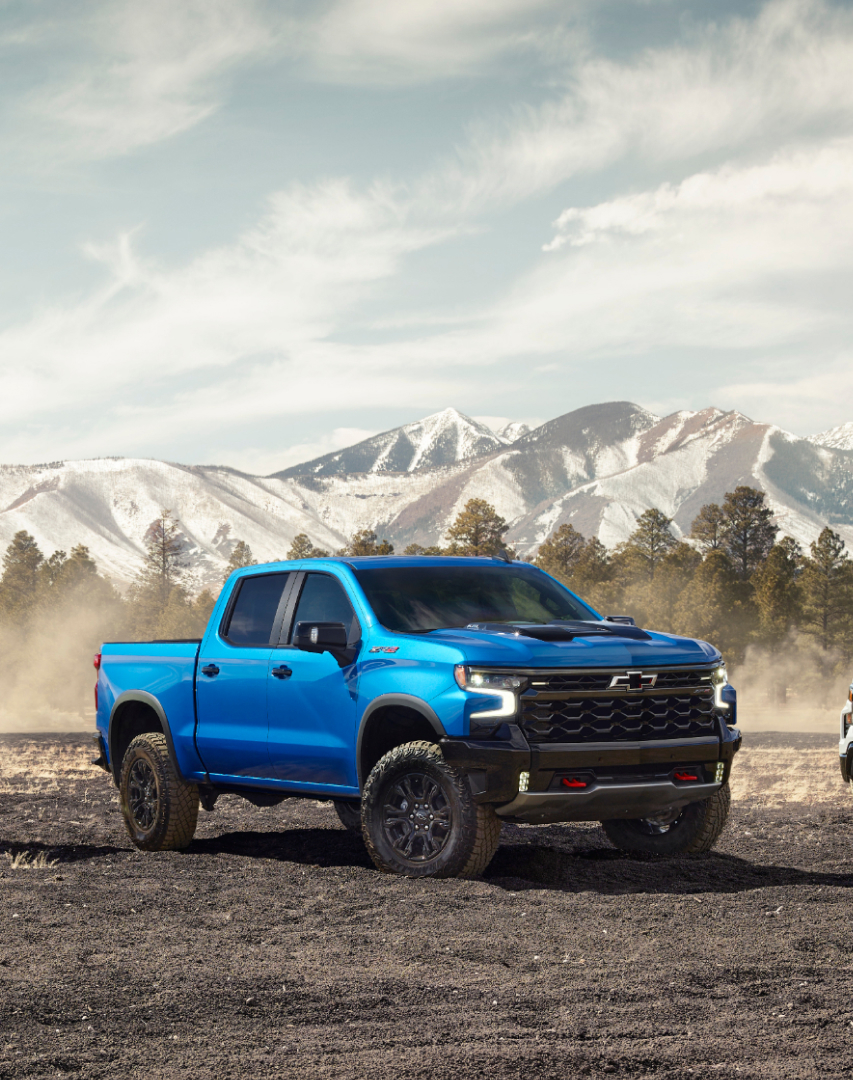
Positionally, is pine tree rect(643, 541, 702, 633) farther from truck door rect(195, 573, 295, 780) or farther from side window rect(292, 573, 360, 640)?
side window rect(292, 573, 360, 640)

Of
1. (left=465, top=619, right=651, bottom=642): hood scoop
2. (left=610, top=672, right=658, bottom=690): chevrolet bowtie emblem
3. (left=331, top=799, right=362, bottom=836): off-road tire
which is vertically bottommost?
(left=331, top=799, right=362, bottom=836): off-road tire

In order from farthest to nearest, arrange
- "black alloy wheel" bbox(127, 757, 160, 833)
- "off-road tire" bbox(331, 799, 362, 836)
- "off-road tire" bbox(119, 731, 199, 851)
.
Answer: "off-road tire" bbox(331, 799, 362, 836)
"black alloy wheel" bbox(127, 757, 160, 833)
"off-road tire" bbox(119, 731, 199, 851)

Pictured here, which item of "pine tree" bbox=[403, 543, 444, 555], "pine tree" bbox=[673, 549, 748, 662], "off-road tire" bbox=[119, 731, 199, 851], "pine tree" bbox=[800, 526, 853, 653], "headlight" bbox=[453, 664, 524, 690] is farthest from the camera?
"pine tree" bbox=[403, 543, 444, 555]

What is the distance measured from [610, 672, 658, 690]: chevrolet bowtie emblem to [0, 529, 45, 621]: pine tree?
3053 inches

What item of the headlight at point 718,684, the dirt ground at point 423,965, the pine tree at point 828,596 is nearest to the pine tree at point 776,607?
the pine tree at point 828,596

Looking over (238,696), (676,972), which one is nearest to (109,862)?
(238,696)

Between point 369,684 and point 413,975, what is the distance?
100 inches

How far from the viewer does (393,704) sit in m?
7.40

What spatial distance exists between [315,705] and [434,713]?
1186 mm

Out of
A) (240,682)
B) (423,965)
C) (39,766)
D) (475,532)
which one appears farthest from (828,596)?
(423,965)

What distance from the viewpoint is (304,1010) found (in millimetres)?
4777

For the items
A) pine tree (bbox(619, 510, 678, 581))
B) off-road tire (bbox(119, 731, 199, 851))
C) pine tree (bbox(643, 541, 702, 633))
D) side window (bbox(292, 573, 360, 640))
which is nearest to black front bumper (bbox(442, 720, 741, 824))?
side window (bbox(292, 573, 360, 640))

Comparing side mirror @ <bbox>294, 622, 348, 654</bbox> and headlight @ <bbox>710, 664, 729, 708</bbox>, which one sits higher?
side mirror @ <bbox>294, 622, 348, 654</bbox>

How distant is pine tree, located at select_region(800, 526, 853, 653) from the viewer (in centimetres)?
6122
